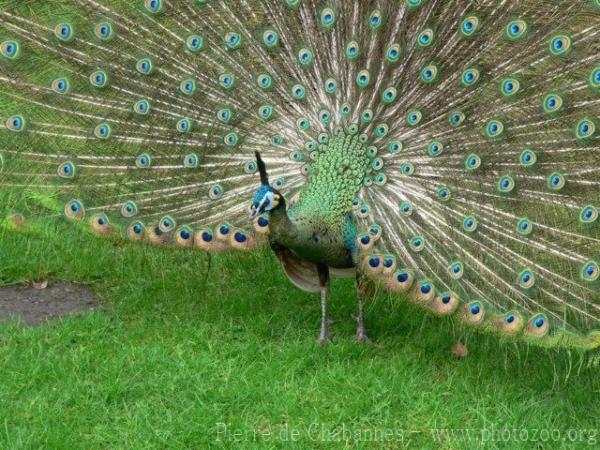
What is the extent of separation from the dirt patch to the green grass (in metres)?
0.11

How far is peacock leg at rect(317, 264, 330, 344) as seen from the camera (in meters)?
4.62

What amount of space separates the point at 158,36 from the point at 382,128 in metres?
1.21

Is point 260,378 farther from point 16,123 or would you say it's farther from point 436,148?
point 16,123

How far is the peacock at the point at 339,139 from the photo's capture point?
412 centimetres

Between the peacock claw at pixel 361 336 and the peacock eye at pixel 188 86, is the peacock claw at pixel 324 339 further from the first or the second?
the peacock eye at pixel 188 86

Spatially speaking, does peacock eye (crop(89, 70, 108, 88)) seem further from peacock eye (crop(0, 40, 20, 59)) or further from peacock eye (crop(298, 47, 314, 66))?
peacock eye (crop(298, 47, 314, 66))

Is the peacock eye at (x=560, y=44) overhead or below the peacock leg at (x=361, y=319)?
overhead

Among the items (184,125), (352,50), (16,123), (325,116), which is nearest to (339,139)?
(325,116)

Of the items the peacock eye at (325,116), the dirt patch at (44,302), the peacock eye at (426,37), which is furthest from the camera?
the dirt patch at (44,302)

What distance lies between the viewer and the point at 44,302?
519 centimetres

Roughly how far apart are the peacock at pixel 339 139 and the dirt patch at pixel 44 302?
0.56m

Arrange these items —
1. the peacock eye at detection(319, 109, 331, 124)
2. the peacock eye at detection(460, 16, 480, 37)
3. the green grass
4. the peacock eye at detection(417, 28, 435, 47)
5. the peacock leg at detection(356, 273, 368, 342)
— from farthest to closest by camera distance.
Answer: the peacock leg at detection(356, 273, 368, 342) < the peacock eye at detection(319, 109, 331, 124) < the peacock eye at detection(417, 28, 435, 47) < the peacock eye at detection(460, 16, 480, 37) < the green grass

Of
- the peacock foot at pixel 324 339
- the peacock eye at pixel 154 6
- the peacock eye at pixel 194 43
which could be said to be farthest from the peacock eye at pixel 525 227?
the peacock eye at pixel 154 6

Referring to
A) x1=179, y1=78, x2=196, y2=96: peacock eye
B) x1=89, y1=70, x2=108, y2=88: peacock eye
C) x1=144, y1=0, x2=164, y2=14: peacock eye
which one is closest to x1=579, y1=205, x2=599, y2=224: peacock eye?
x1=179, y1=78, x2=196, y2=96: peacock eye
